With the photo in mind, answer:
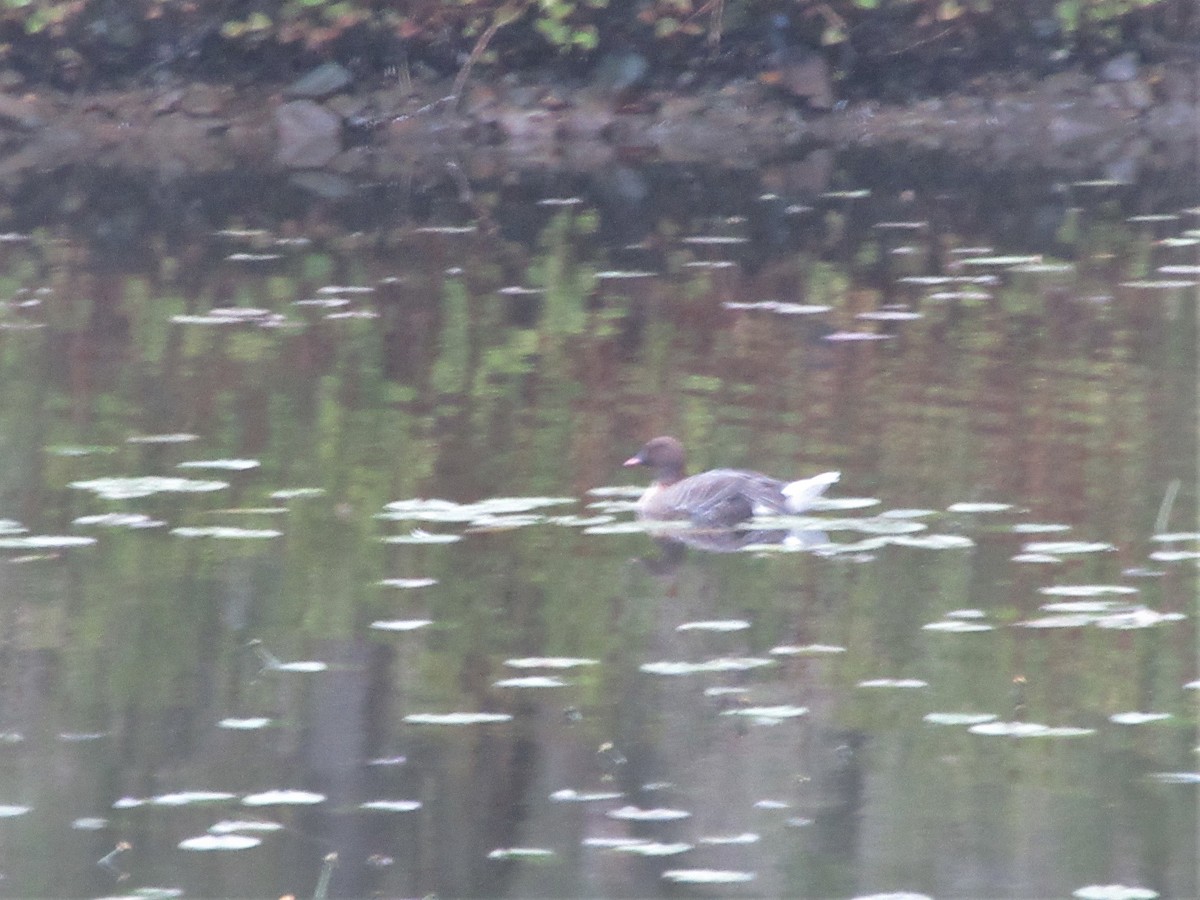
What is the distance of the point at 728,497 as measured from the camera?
8.20m

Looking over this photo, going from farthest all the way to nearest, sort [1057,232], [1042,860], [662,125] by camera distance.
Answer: [662,125] → [1057,232] → [1042,860]

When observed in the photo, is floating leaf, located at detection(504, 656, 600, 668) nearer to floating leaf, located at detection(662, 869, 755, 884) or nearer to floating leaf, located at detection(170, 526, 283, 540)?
floating leaf, located at detection(662, 869, 755, 884)

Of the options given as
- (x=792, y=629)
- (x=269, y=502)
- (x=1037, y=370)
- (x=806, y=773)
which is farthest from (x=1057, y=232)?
(x=806, y=773)

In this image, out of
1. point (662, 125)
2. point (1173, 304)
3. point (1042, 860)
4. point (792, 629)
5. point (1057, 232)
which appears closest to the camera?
point (1042, 860)

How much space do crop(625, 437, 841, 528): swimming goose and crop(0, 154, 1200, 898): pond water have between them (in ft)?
0.44

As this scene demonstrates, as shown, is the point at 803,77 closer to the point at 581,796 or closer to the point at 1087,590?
the point at 1087,590

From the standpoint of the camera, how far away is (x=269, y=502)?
337 inches

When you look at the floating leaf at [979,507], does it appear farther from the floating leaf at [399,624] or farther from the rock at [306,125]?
the rock at [306,125]

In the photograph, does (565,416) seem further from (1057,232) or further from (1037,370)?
(1057,232)

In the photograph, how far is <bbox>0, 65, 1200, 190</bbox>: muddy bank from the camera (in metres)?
23.2

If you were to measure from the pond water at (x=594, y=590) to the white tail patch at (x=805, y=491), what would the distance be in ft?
0.30

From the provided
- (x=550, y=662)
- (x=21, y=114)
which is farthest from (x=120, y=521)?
(x=21, y=114)

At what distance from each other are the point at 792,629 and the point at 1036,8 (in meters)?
18.5

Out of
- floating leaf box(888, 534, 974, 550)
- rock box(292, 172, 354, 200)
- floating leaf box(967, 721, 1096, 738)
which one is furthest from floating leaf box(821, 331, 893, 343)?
rock box(292, 172, 354, 200)
